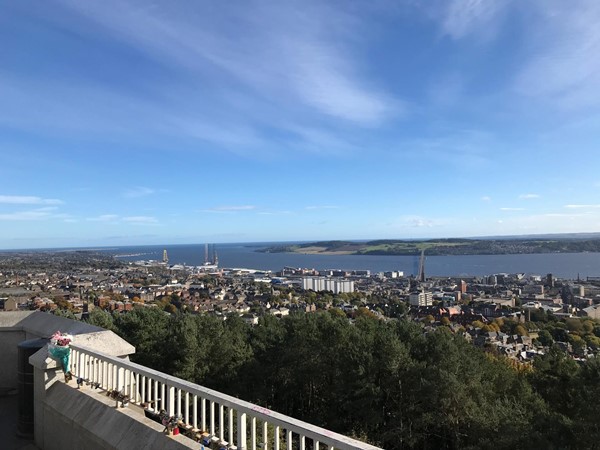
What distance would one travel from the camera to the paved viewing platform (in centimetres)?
300

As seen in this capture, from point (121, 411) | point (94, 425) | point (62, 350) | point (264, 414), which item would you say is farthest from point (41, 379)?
point (264, 414)

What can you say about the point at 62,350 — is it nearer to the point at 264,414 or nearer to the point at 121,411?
the point at 121,411

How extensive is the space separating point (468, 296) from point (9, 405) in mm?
106814

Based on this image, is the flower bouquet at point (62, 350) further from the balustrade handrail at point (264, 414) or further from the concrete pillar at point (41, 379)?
the balustrade handrail at point (264, 414)

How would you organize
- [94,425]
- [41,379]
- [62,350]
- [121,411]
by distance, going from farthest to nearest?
1. [41,379]
2. [62,350]
3. [94,425]
4. [121,411]

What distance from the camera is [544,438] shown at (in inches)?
414

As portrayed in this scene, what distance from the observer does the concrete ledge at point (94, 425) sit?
10.9ft

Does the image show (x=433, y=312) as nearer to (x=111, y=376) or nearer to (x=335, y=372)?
(x=335, y=372)

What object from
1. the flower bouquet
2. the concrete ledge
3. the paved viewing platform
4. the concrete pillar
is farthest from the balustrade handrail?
the concrete pillar

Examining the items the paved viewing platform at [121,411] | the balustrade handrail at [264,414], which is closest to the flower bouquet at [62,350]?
the paved viewing platform at [121,411]

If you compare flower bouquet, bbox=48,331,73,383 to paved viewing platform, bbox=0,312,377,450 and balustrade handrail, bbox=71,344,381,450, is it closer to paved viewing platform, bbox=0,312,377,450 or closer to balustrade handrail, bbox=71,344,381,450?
paved viewing platform, bbox=0,312,377,450

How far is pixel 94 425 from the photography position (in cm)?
393

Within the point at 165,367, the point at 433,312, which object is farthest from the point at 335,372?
the point at 433,312

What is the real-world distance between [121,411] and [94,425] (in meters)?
0.40
